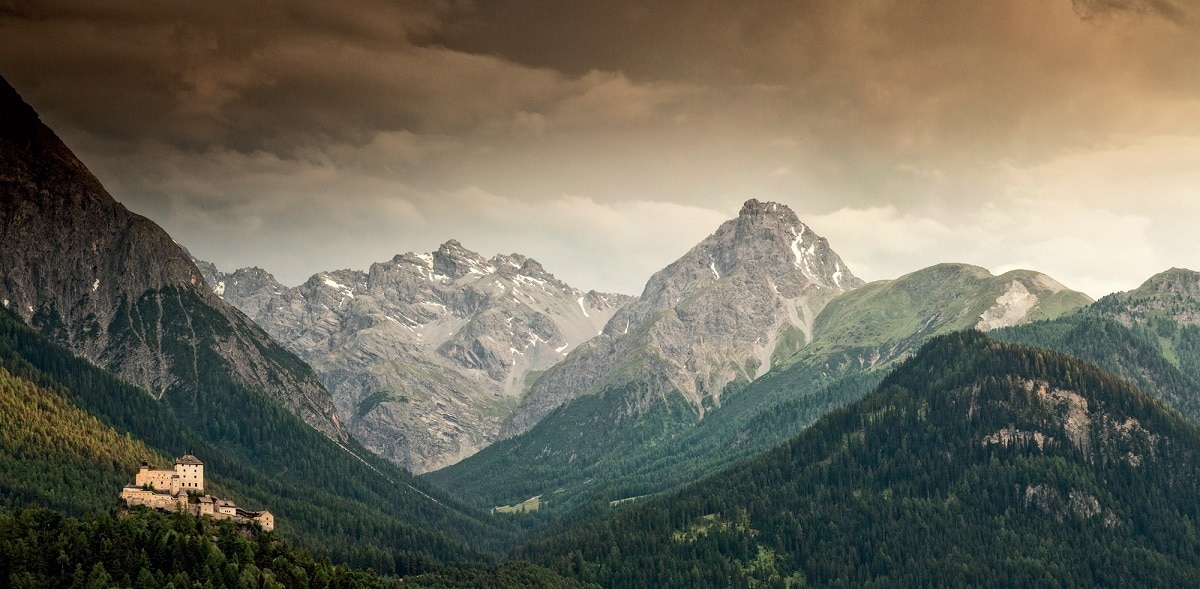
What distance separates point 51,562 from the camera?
599ft

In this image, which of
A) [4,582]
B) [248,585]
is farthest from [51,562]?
[248,585]

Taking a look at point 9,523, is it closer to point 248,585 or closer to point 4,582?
point 4,582

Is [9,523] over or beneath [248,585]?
over

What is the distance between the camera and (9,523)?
188 meters

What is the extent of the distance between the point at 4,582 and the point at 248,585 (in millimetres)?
33616

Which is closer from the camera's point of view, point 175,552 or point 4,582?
point 4,582

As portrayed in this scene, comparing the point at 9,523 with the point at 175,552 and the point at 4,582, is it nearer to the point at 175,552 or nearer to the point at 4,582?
the point at 4,582

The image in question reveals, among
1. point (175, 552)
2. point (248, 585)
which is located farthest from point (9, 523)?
point (248, 585)

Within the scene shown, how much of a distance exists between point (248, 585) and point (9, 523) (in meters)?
37.6

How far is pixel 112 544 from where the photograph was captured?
18662cm

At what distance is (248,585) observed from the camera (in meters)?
187

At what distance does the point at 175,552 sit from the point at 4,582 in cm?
2369

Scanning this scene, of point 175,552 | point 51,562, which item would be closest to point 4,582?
point 51,562

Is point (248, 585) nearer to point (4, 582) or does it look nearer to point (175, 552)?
point (175, 552)
